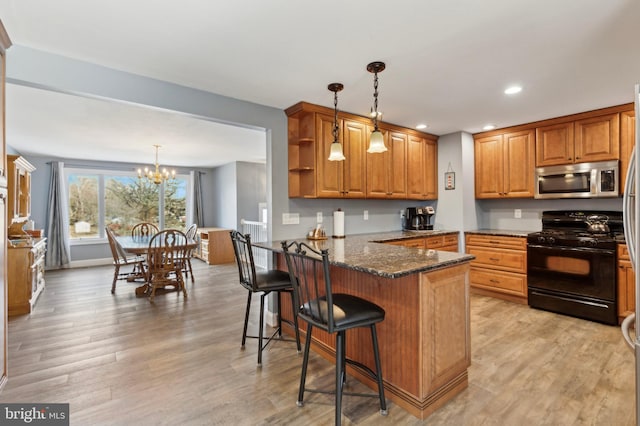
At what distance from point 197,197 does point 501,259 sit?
694 cm

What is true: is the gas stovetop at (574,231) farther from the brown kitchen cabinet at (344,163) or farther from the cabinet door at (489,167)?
the brown kitchen cabinet at (344,163)

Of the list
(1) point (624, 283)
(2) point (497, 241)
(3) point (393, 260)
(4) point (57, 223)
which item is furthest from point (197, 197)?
(1) point (624, 283)

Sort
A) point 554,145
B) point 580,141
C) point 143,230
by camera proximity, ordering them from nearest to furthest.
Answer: point 580,141 → point 554,145 → point 143,230

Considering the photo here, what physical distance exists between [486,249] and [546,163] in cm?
133

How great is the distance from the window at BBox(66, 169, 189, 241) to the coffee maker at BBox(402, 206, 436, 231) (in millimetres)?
6039

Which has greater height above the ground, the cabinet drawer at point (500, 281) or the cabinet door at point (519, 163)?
the cabinet door at point (519, 163)

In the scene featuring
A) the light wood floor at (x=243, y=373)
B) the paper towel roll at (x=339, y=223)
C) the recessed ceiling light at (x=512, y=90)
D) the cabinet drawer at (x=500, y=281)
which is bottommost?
the light wood floor at (x=243, y=373)

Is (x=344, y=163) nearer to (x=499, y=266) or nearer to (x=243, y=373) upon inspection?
(x=243, y=373)

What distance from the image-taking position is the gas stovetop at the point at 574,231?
3270 millimetres

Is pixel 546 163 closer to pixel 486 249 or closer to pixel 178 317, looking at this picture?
pixel 486 249

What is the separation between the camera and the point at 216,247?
22.8 ft

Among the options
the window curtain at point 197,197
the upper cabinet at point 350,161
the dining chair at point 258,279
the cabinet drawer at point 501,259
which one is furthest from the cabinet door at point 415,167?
the window curtain at point 197,197

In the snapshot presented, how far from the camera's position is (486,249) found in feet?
13.8

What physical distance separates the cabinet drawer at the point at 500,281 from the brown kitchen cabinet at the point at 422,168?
4.18 feet
